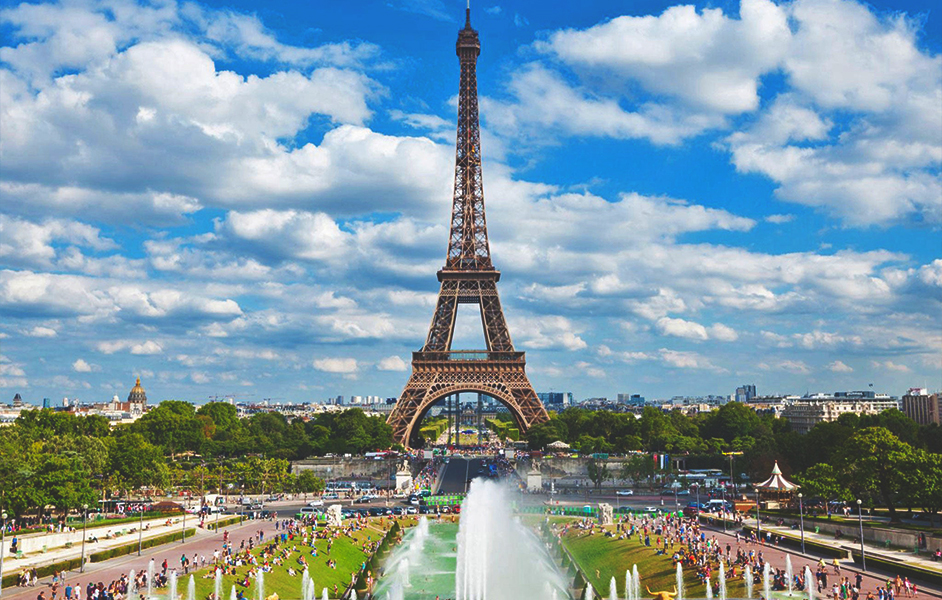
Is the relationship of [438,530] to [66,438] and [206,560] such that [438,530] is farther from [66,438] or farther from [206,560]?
[66,438]


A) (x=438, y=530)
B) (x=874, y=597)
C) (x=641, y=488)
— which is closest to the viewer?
(x=874, y=597)

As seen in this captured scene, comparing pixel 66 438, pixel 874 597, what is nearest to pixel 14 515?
pixel 66 438

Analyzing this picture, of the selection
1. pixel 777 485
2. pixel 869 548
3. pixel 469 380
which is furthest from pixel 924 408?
pixel 869 548

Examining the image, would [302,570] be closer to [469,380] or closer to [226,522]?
[226,522]

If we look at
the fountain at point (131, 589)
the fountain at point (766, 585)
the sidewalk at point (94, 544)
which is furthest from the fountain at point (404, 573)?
the fountain at point (766, 585)

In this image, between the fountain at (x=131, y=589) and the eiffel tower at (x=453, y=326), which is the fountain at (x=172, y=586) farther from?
the eiffel tower at (x=453, y=326)

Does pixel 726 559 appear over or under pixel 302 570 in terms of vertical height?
over

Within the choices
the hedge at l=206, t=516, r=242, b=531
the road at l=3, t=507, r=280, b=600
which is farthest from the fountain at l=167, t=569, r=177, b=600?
the hedge at l=206, t=516, r=242, b=531
